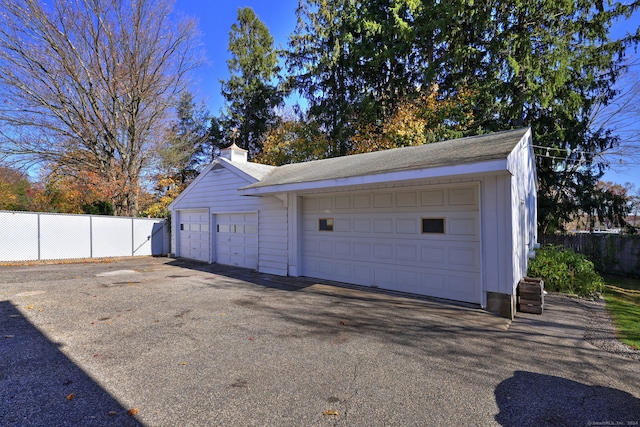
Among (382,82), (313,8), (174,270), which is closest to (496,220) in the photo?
(174,270)

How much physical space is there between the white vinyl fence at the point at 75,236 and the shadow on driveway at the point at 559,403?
15.6 m

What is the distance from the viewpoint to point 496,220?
215 inches

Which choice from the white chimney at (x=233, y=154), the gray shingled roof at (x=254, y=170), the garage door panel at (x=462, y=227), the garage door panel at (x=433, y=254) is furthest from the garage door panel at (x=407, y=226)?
the white chimney at (x=233, y=154)

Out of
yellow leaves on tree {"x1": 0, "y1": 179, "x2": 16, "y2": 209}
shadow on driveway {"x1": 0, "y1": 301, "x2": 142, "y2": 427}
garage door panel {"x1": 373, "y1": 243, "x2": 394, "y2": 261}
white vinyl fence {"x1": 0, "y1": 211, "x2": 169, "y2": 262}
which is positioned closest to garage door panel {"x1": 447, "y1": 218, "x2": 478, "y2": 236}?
garage door panel {"x1": 373, "y1": 243, "x2": 394, "y2": 261}

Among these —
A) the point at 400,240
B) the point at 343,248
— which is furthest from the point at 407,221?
the point at 343,248

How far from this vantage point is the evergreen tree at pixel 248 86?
77.6ft

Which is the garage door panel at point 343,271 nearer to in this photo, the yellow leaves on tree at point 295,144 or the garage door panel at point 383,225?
the garage door panel at point 383,225

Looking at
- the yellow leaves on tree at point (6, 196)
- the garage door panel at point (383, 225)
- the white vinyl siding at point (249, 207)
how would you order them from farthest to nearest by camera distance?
1. the yellow leaves on tree at point (6, 196)
2. the white vinyl siding at point (249, 207)
3. the garage door panel at point (383, 225)

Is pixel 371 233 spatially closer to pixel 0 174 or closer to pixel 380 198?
pixel 380 198

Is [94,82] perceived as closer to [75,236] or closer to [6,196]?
[75,236]

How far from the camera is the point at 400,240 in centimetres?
694

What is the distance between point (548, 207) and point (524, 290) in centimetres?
1071

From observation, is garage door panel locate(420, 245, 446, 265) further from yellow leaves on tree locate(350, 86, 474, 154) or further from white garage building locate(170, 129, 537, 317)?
yellow leaves on tree locate(350, 86, 474, 154)

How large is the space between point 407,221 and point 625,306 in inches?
193
